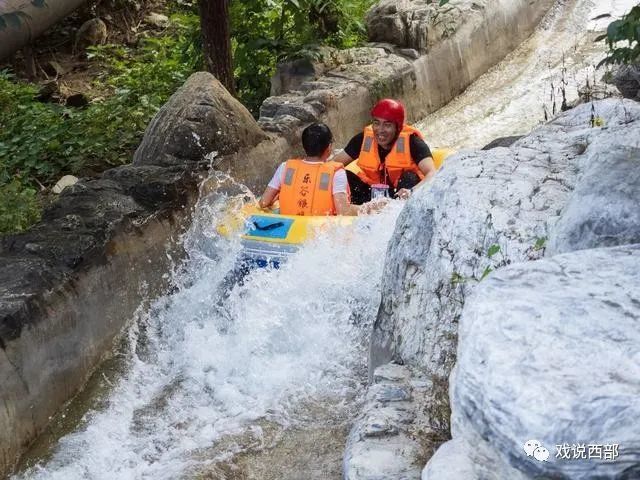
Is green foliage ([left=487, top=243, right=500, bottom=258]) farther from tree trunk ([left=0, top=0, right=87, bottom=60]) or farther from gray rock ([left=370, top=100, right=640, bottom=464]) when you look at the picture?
tree trunk ([left=0, top=0, right=87, bottom=60])

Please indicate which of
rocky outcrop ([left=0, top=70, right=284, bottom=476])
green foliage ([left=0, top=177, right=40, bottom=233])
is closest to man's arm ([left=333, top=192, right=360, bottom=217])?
rocky outcrop ([left=0, top=70, right=284, bottom=476])

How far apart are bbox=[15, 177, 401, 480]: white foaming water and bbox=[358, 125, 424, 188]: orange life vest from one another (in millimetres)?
638

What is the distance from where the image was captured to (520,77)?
10.6 m

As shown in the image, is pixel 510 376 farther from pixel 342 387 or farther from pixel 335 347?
pixel 335 347

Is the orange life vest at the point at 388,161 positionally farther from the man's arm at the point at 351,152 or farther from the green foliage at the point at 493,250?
the green foliage at the point at 493,250

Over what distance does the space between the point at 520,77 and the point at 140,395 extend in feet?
22.7

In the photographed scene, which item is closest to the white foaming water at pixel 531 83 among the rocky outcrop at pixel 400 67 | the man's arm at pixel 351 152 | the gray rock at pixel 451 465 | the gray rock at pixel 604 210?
the rocky outcrop at pixel 400 67

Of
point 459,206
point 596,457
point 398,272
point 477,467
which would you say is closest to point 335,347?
point 398,272

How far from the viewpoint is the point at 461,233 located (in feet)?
13.1

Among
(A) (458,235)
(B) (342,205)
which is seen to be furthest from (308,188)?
(A) (458,235)

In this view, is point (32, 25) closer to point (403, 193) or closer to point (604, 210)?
point (403, 193)

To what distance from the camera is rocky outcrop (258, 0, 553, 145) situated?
8.55 meters

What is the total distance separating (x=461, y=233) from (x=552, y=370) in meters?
1.75
